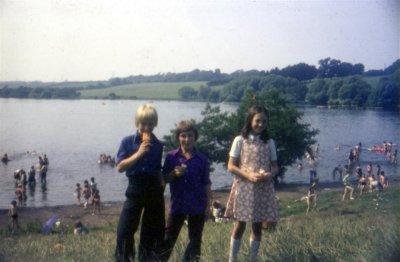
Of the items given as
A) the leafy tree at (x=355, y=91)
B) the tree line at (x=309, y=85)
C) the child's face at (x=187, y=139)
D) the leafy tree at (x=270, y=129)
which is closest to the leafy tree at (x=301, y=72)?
the tree line at (x=309, y=85)

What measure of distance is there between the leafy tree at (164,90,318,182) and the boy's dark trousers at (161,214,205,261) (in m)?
28.3

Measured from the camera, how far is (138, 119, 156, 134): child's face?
4684 millimetres

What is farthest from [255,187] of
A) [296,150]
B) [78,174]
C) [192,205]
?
[78,174]

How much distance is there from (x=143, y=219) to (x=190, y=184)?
1.94ft

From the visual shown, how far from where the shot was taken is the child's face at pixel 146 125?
4684 millimetres

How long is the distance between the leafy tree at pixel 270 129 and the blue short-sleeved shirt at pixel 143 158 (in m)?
28.5

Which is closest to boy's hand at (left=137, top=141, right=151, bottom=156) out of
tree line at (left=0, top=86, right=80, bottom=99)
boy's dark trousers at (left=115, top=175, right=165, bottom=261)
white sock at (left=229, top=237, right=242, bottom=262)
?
boy's dark trousers at (left=115, top=175, right=165, bottom=261)

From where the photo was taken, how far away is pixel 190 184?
489 centimetres

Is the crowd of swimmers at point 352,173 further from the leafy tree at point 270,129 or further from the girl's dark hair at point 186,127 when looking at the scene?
the girl's dark hair at point 186,127

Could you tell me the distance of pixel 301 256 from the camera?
14.8 feet

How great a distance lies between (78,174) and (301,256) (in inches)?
1676

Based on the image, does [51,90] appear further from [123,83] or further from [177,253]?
[177,253]

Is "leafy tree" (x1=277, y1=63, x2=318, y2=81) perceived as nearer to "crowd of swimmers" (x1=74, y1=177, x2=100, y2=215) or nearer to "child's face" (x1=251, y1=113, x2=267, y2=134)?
"crowd of swimmers" (x1=74, y1=177, x2=100, y2=215)

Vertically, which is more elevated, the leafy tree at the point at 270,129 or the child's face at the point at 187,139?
the child's face at the point at 187,139
